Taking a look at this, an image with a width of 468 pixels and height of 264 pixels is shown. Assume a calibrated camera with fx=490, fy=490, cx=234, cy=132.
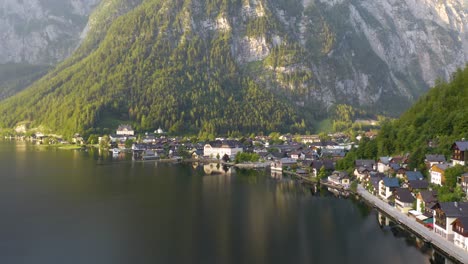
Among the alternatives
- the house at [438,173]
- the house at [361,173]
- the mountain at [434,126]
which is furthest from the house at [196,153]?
the house at [438,173]

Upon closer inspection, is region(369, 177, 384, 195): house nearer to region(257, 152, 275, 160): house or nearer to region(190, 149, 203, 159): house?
region(257, 152, 275, 160): house

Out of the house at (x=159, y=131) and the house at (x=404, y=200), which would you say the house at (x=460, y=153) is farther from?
the house at (x=159, y=131)

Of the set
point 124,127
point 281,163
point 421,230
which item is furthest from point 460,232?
point 124,127

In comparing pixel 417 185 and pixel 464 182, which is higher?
pixel 464 182

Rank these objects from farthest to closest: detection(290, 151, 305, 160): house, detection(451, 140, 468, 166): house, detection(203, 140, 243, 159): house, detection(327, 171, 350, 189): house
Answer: detection(203, 140, 243, 159): house → detection(290, 151, 305, 160): house → detection(327, 171, 350, 189): house → detection(451, 140, 468, 166): house

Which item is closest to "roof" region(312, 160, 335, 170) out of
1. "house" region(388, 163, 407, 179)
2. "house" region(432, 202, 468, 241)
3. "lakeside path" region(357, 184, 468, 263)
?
"house" region(388, 163, 407, 179)

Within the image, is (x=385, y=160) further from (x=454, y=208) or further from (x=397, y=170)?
(x=454, y=208)

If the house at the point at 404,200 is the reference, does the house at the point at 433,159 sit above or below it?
above
